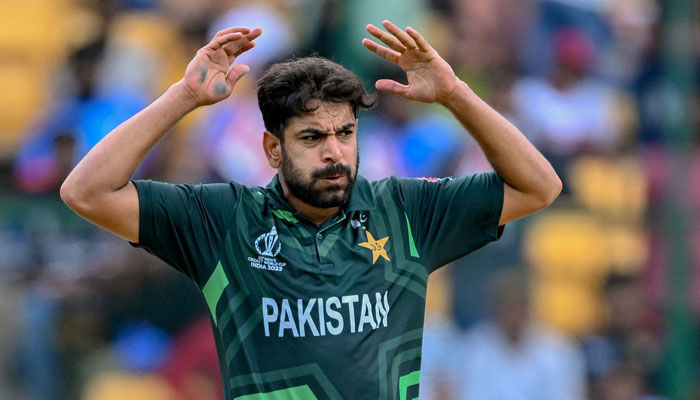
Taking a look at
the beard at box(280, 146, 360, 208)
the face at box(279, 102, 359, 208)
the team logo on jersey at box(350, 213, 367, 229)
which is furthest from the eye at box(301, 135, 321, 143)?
the team logo on jersey at box(350, 213, 367, 229)

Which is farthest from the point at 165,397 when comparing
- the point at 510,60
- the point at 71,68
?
the point at 510,60

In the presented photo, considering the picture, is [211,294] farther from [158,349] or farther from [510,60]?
[510,60]

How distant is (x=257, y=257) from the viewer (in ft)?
13.2

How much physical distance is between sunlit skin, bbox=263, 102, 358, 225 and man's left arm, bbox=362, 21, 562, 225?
0.20 meters

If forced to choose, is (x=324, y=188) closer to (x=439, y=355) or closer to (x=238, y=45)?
(x=238, y=45)

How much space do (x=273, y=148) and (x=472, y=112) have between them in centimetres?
79

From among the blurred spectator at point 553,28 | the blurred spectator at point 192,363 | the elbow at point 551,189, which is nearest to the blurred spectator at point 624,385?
the blurred spectator at point 553,28

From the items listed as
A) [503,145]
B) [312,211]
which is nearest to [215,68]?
[312,211]

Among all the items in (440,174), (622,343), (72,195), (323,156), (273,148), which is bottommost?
(72,195)

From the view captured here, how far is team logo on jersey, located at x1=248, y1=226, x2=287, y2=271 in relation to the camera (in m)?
4.00

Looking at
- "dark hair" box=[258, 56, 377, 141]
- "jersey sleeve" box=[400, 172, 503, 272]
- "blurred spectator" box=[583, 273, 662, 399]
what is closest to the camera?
"dark hair" box=[258, 56, 377, 141]

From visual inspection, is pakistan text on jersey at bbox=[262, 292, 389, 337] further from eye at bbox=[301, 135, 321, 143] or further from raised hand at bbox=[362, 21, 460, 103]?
raised hand at bbox=[362, 21, 460, 103]

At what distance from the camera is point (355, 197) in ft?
13.7

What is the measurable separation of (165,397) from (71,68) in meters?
2.64
